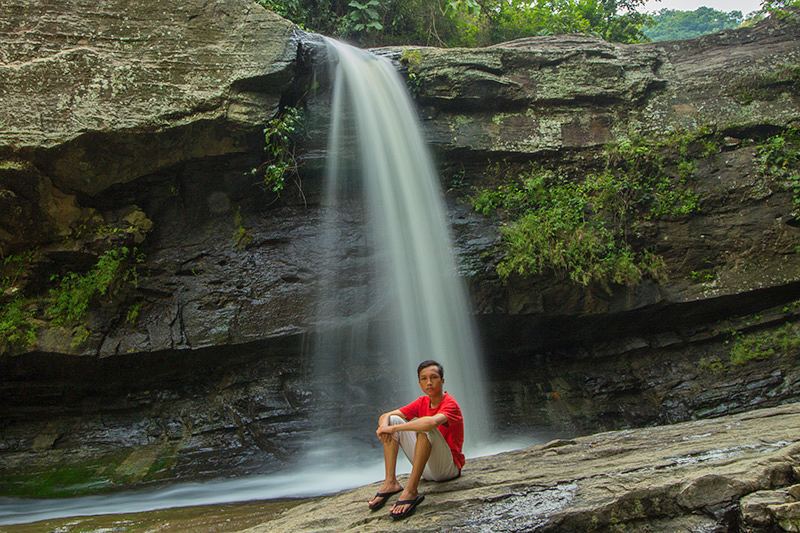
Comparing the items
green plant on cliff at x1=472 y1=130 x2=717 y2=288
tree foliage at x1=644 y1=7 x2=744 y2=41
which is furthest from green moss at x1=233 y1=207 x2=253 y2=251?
tree foliage at x1=644 y1=7 x2=744 y2=41

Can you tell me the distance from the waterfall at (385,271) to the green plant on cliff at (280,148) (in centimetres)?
66

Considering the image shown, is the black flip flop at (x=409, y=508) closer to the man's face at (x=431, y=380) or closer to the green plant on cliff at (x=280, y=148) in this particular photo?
the man's face at (x=431, y=380)

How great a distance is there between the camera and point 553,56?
31.7ft

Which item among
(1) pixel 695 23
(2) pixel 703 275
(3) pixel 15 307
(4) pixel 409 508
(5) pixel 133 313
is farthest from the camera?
(1) pixel 695 23

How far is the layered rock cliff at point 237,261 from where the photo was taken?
714cm

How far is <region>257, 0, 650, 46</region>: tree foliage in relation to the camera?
39.1 feet

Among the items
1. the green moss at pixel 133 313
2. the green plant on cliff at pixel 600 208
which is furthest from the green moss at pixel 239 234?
the green plant on cliff at pixel 600 208

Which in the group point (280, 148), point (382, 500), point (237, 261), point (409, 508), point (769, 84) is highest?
point (769, 84)

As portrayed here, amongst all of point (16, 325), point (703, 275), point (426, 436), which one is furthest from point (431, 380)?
point (16, 325)

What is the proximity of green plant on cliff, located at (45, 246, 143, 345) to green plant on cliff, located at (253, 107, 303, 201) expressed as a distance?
2.30m

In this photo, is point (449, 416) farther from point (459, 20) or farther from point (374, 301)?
point (459, 20)

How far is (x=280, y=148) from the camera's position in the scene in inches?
311

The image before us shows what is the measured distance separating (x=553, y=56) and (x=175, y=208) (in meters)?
7.04

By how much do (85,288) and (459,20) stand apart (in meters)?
10.6
